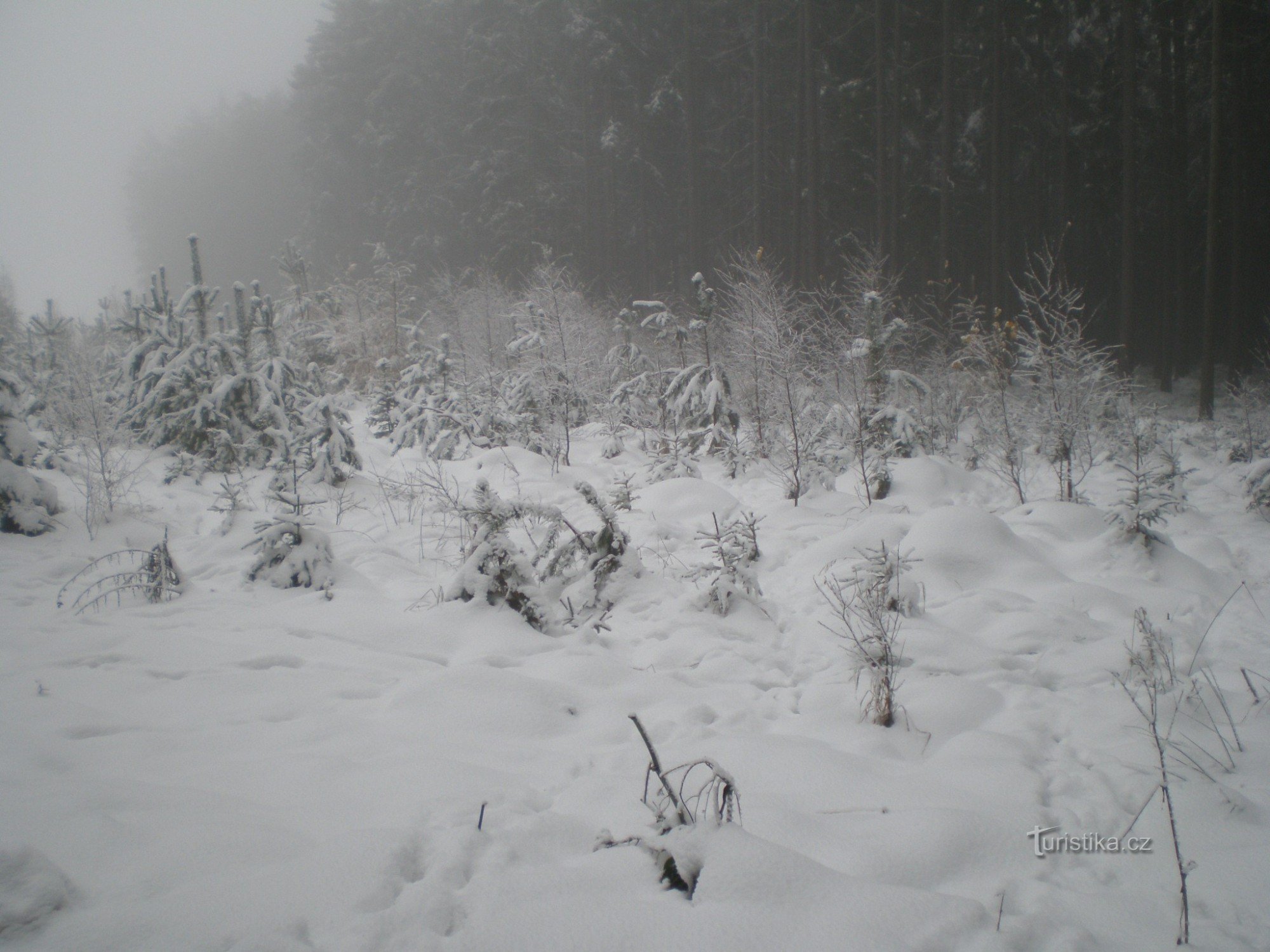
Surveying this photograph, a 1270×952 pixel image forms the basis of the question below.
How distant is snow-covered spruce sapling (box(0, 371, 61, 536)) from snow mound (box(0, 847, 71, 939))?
6991 millimetres

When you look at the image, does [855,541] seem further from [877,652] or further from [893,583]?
[877,652]

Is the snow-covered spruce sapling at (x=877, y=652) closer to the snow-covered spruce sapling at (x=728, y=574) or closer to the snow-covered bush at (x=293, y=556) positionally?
the snow-covered spruce sapling at (x=728, y=574)

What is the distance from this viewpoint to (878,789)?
Result: 2.55 metres

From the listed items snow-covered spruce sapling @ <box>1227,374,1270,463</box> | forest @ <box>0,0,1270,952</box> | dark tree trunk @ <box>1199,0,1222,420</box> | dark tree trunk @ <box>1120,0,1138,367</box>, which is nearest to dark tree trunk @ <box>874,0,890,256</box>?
forest @ <box>0,0,1270,952</box>

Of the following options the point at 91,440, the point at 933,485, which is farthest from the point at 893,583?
the point at 91,440

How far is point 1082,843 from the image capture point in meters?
2.26

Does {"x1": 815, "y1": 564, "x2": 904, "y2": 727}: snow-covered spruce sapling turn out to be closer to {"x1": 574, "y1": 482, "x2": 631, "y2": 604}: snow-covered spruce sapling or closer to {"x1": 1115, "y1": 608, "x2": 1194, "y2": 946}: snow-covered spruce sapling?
{"x1": 1115, "y1": 608, "x2": 1194, "y2": 946}: snow-covered spruce sapling

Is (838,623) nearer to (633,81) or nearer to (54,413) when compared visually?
(54,413)

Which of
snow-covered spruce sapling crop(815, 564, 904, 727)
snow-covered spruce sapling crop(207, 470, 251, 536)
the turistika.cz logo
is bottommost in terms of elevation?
the turistika.cz logo

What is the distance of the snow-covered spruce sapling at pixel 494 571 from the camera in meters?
4.49

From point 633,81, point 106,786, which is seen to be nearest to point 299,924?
point 106,786

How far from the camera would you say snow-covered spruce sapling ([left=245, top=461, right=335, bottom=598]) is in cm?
497

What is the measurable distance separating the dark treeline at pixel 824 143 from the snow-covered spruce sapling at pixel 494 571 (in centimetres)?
1219

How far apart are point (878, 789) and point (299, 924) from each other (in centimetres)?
218
